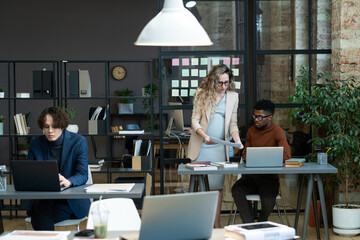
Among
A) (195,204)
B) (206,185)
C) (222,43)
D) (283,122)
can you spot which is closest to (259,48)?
(222,43)

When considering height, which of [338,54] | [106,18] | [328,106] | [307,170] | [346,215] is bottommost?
[346,215]

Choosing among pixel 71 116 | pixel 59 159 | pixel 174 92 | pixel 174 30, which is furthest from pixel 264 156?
pixel 71 116

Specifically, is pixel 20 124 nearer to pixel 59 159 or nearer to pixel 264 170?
pixel 59 159

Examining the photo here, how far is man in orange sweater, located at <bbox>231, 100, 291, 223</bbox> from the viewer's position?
634 cm

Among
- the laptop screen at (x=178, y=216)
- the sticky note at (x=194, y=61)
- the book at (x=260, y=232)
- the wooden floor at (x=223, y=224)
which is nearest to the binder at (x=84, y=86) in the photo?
the sticky note at (x=194, y=61)

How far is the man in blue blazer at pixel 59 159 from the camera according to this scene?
5.21m

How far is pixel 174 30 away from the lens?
12.8ft

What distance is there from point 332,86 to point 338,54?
38 cm

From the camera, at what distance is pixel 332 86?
289 inches

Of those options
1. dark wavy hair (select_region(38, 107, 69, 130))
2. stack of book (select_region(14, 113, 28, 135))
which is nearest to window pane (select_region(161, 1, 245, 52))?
stack of book (select_region(14, 113, 28, 135))

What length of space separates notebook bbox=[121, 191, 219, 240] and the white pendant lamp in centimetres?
110

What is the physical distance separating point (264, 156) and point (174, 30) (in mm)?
2464

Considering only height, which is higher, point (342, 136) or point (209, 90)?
point (209, 90)

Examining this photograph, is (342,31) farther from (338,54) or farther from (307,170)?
(307,170)
